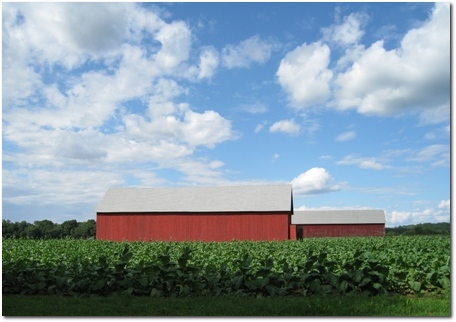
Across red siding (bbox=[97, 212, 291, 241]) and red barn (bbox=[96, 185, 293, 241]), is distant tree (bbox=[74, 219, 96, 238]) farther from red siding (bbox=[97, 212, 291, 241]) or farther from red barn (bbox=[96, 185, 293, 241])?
red siding (bbox=[97, 212, 291, 241])

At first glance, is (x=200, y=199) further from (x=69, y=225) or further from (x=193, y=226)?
(x=69, y=225)

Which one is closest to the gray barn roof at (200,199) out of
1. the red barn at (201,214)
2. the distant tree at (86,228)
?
the red barn at (201,214)

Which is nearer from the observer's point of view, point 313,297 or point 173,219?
point 313,297

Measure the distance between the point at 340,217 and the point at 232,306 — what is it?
58.4 meters

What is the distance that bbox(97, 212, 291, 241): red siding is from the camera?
34.5 meters

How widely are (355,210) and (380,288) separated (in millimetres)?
57691

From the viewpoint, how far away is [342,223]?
62375mm

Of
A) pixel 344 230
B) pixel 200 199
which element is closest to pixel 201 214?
pixel 200 199

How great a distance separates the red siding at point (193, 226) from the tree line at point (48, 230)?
3.41 meters

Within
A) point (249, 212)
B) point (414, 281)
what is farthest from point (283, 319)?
point (249, 212)

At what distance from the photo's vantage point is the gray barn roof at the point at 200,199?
3562cm

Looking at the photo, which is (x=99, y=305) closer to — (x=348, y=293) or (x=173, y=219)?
(x=348, y=293)

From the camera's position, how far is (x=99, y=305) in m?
7.83

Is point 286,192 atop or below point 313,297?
atop
